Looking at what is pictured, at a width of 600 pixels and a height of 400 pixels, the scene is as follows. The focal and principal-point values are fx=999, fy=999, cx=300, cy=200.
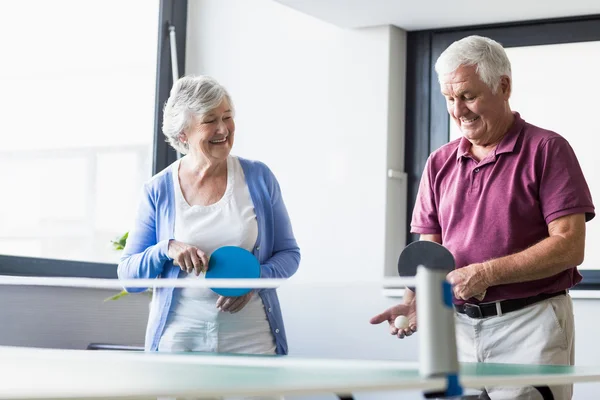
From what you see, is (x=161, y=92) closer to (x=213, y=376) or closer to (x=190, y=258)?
(x=190, y=258)

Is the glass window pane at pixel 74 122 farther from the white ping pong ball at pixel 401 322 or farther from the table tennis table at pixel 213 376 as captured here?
the white ping pong ball at pixel 401 322

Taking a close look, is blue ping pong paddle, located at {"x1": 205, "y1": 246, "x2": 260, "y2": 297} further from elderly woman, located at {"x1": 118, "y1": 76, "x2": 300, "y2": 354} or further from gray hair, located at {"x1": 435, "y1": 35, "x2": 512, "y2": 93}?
gray hair, located at {"x1": 435, "y1": 35, "x2": 512, "y2": 93}

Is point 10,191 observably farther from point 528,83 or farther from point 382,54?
point 528,83

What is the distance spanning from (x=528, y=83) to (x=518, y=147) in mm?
2173

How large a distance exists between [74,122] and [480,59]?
2.57 meters

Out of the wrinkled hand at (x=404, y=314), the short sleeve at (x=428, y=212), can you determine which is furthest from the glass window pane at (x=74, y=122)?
the wrinkled hand at (x=404, y=314)

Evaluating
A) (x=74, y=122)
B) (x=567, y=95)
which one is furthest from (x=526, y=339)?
(x=74, y=122)

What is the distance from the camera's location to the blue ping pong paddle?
106 inches

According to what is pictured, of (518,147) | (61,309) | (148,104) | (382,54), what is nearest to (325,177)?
(382,54)

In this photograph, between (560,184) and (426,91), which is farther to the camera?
(426,91)

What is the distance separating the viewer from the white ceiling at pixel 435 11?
4.32 meters

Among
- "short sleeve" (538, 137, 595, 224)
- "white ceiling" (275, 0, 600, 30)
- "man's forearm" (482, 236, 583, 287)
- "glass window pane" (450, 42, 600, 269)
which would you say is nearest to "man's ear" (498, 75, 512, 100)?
"short sleeve" (538, 137, 595, 224)

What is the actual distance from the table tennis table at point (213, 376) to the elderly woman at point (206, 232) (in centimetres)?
31

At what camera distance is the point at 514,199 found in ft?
8.07
